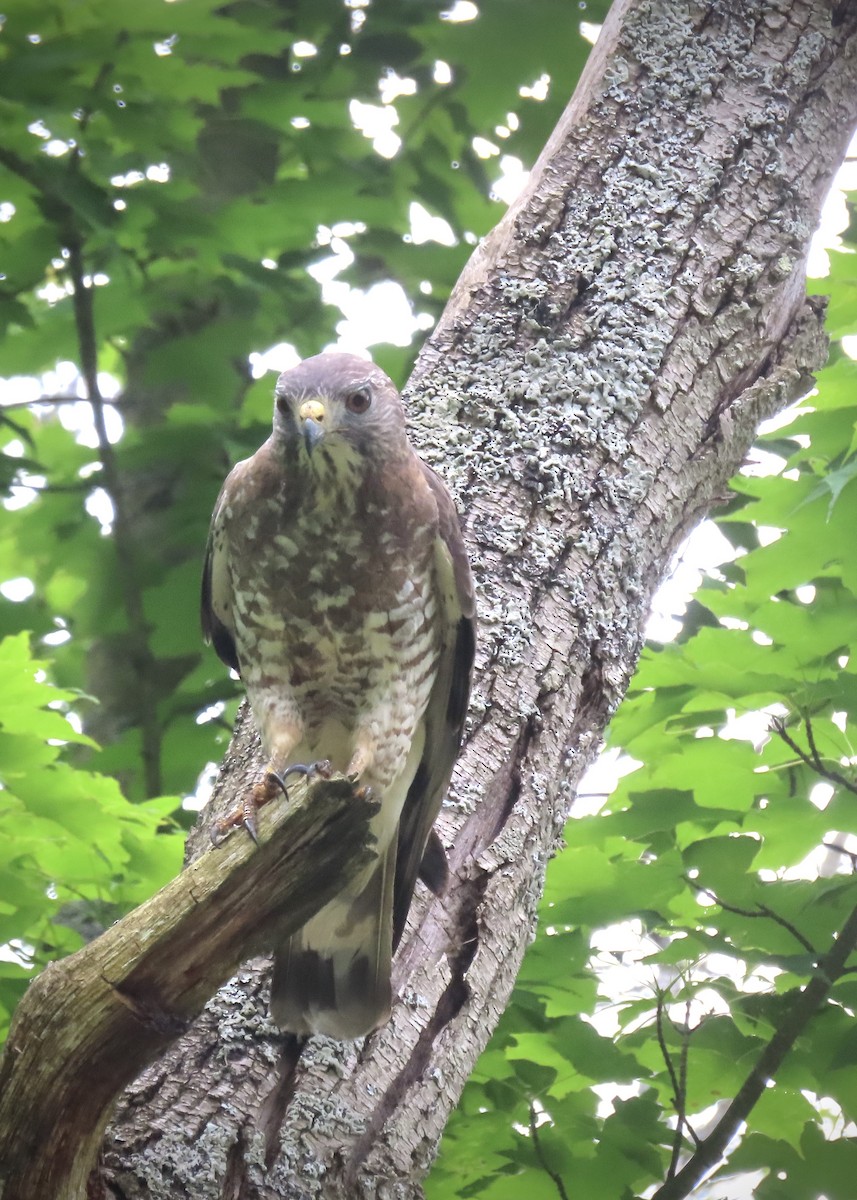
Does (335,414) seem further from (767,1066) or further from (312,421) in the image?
(767,1066)

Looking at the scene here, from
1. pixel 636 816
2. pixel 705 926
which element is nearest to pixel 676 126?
pixel 636 816

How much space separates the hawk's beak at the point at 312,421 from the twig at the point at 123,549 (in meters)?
1.67

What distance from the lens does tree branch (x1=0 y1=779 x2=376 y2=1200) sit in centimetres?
167

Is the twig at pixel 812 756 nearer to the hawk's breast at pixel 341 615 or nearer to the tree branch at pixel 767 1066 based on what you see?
the tree branch at pixel 767 1066

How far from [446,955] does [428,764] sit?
0.40 m

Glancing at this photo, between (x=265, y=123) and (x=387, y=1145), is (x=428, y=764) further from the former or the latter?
(x=265, y=123)

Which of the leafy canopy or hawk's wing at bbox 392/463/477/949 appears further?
the leafy canopy

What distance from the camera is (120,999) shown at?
5.51 ft

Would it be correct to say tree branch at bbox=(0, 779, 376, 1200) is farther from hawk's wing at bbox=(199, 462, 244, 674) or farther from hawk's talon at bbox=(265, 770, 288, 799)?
hawk's wing at bbox=(199, 462, 244, 674)

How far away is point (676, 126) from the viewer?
3000mm

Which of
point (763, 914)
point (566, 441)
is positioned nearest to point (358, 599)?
point (566, 441)

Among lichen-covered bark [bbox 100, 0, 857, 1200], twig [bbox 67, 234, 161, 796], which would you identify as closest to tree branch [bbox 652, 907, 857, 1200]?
lichen-covered bark [bbox 100, 0, 857, 1200]

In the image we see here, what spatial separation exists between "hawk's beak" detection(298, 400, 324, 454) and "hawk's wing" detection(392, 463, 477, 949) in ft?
0.88

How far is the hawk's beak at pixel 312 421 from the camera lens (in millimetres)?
2340
